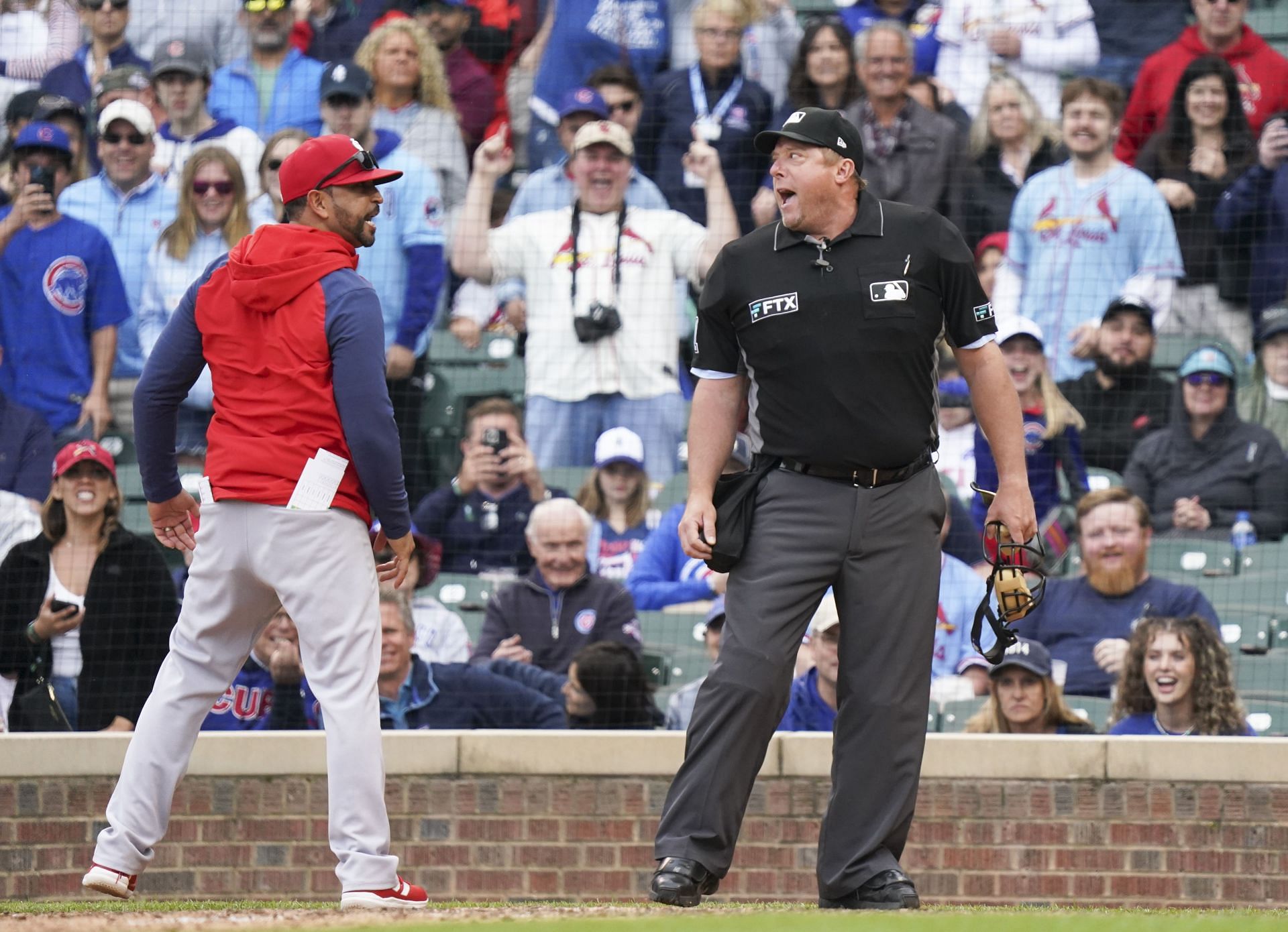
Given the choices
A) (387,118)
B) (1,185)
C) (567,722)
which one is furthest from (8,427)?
(567,722)

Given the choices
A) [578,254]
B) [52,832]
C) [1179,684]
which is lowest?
[52,832]

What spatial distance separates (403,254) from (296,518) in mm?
5018

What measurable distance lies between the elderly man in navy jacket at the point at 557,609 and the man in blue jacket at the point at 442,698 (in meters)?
0.28

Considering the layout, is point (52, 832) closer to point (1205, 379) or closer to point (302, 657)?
point (302, 657)

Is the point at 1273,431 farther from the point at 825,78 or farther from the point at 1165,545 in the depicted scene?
the point at 825,78

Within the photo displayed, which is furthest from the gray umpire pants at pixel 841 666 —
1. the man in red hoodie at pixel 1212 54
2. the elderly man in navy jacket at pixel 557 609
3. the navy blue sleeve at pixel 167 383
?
the man in red hoodie at pixel 1212 54

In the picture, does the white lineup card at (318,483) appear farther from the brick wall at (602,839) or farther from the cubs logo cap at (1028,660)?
the cubs logo cap at (1028,660)

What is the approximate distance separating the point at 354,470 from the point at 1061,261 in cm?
538

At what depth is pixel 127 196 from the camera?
30.3 ft

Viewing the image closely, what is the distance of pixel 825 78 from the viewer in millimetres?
9250

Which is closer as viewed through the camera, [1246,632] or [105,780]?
[105,780]

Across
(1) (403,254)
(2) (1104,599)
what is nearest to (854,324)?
(2) (1104,599)

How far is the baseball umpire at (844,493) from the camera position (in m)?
4.19

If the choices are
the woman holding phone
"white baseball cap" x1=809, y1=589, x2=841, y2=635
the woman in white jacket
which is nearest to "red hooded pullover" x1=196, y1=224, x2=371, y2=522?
"white baseball cap" x1=809, y1=589, x2=841, y2=635
